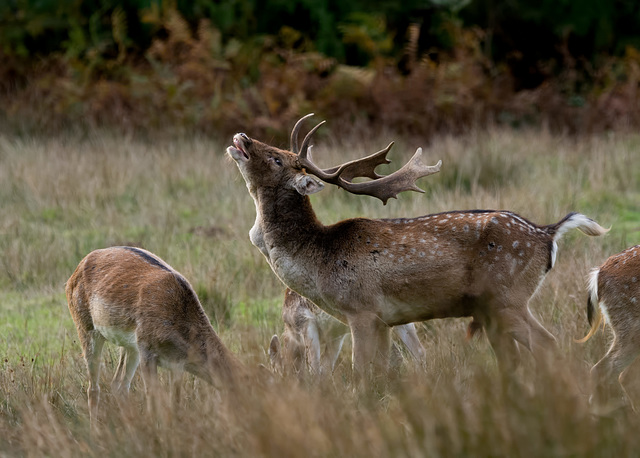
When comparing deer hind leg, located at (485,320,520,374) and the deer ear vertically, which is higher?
the deer ear

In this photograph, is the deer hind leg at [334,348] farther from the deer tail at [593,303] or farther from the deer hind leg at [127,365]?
the deer tail at [593,303]

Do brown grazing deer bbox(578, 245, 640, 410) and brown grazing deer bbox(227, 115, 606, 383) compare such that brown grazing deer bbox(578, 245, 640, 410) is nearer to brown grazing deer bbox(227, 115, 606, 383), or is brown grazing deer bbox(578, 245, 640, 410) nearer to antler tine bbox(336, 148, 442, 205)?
brown grazing deer bbox(227, 115, 606, 383)

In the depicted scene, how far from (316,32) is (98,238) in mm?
10547

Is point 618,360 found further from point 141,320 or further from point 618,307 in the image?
point 141,320

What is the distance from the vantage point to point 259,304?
25.8 feet

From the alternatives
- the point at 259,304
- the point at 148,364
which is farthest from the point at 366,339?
the point at 259,304

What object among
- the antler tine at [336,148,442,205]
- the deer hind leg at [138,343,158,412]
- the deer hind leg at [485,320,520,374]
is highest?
the antler tine at [336,148,442,205]

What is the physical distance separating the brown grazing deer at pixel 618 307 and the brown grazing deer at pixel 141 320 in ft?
6.64

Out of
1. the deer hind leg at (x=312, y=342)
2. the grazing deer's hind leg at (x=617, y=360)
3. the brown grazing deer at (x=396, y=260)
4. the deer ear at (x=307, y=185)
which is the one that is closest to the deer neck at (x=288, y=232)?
the brown grazing deer at (x=396, y=260)

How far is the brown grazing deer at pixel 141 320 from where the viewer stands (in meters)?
5.38

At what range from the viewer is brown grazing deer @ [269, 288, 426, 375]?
20.8 feet

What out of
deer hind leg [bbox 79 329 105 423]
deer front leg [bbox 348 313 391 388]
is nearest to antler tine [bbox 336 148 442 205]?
deer front leg [bbox 348 313 391 388]

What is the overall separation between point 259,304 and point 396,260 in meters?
2.55

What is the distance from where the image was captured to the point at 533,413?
344 cm
